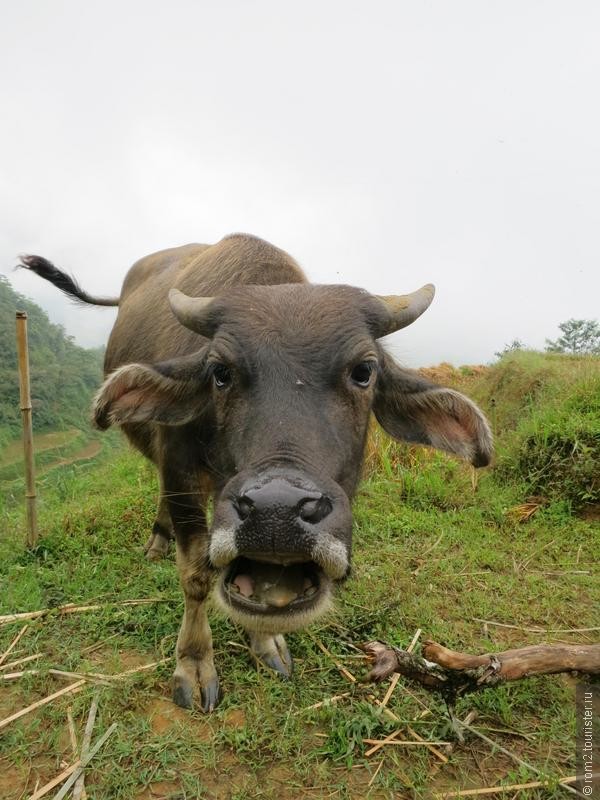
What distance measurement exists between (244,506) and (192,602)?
1.50m

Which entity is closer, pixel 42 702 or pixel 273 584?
pixel 273 584

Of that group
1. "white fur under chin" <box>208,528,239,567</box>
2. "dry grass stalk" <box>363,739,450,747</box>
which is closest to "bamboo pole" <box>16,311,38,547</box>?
"white fur under chin" <box>208,528,239,567</box>

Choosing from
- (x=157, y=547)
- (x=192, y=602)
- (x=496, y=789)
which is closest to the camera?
(x=496, y=789)

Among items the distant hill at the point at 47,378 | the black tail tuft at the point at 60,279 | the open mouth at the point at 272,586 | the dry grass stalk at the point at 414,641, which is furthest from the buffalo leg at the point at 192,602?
the distant hill at the point at 47,378

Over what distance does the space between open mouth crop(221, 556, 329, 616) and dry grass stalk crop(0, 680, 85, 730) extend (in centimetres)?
143

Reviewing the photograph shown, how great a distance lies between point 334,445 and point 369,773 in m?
1.50

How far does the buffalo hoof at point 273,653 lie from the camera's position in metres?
2.93

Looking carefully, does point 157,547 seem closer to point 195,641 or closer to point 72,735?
point 195,641

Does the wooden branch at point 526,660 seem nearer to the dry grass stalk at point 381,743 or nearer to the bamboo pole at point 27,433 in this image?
the dry grass stalk at point 381,743

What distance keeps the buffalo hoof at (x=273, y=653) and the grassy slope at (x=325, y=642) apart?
82 millimetres

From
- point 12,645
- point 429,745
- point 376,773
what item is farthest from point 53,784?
point 429,745

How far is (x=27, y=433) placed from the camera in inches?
168

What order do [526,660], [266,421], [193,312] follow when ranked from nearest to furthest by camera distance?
[266,421] → [526,660] → [193,312]

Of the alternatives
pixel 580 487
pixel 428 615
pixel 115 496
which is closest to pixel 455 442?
pixel 428 615
